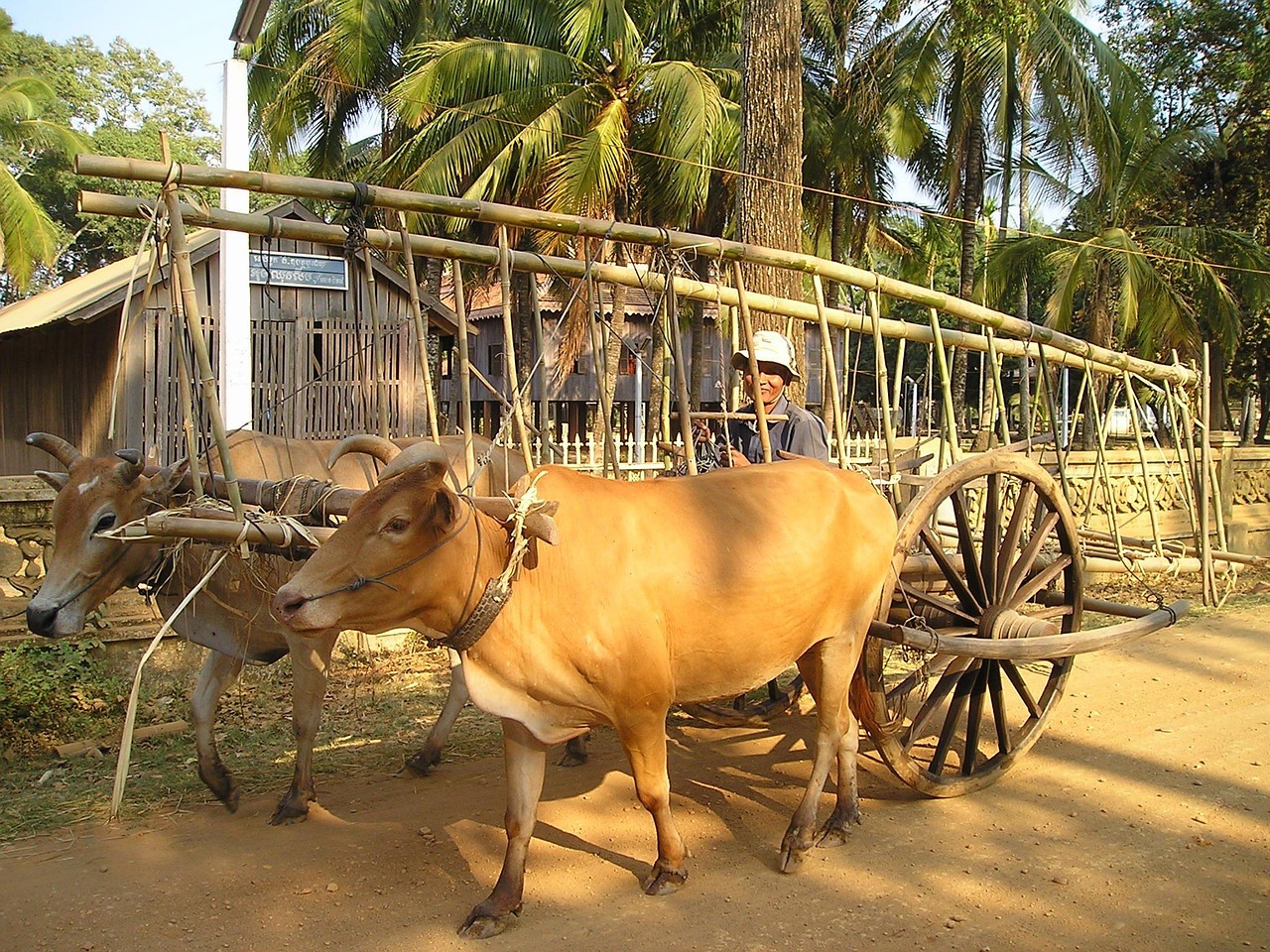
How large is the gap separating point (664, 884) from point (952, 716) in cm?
195

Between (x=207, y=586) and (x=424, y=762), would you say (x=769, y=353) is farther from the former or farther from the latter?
(x=207, y=586)

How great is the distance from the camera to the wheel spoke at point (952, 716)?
5.24m

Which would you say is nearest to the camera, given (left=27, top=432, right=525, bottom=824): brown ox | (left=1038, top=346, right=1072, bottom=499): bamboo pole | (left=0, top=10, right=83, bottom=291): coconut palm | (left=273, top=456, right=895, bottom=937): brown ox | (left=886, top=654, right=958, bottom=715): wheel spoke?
(left=273, top=456, right=895, bottom=937): brown ox

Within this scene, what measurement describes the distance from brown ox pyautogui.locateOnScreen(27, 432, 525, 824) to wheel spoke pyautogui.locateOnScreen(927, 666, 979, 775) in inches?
101

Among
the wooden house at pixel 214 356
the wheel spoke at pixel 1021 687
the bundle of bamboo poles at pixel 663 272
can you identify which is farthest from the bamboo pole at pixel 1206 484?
the wooden house at pixel 214 356

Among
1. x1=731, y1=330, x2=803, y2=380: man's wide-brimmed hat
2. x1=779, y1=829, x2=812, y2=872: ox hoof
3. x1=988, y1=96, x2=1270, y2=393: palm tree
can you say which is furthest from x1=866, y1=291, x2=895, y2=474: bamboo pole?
x1=988, y1=96, x2=1270, y2=393: palm tree

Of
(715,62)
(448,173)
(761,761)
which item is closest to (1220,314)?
(715,62)

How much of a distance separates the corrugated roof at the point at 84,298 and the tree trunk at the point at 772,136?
4.57 m

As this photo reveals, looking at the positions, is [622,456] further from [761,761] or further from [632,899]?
[632,899]

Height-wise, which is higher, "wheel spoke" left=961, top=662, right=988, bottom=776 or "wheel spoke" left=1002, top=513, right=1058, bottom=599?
"wheel spoke" left=1002, top=513, right=1058, bottom=599

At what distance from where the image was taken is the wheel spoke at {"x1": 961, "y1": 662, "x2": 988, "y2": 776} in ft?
17.5

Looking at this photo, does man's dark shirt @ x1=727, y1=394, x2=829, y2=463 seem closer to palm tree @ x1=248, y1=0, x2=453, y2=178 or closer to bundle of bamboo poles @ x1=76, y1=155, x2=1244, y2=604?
bundle of bamboo poles @ x1=76, y1=155, x2=1244, y2=604

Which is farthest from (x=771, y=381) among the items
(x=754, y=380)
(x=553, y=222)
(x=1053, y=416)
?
(x=1053, y=416)

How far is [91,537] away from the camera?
15.3 ft
